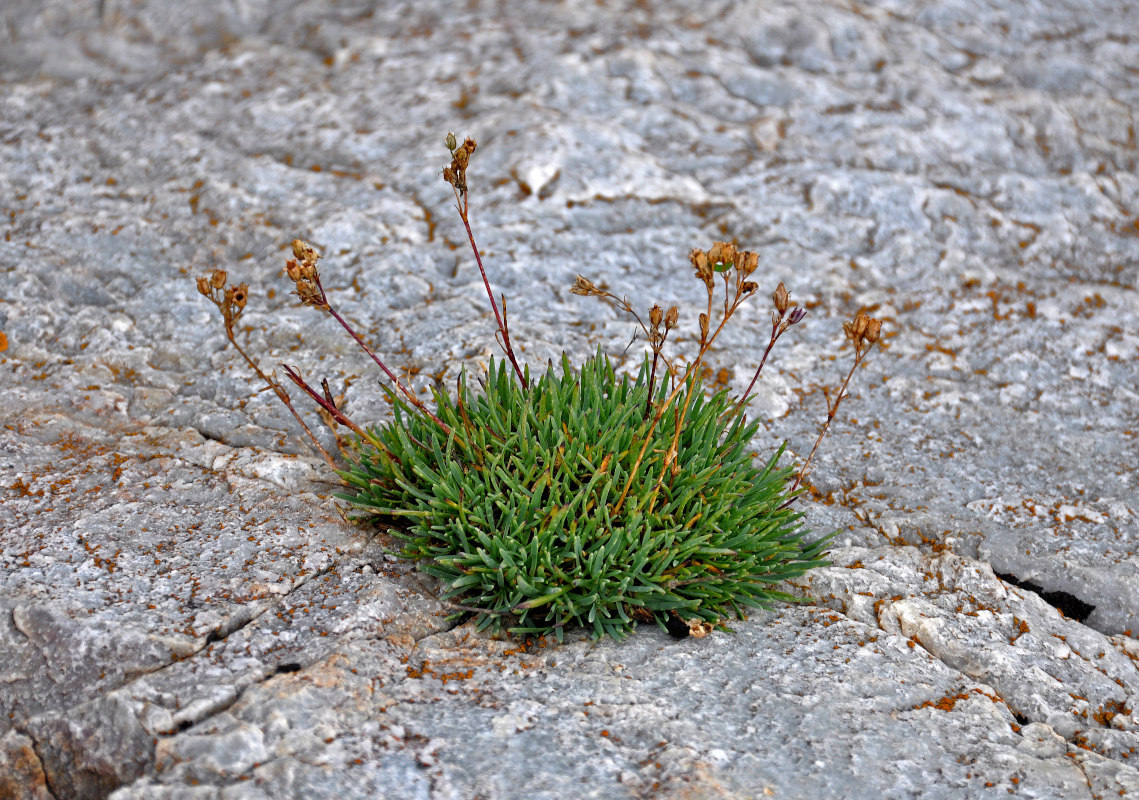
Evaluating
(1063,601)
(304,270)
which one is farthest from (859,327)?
(304,270)

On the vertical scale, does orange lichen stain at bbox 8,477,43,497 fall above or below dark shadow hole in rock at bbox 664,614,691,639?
above

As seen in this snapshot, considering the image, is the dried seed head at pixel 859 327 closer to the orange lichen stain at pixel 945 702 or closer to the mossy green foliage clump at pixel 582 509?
the mossy green foliage clump at pixel 582 509

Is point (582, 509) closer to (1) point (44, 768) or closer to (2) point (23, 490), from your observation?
(1) point (44, 768)

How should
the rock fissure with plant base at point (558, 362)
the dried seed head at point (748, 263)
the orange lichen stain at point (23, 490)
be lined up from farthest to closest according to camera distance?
1. the orange lichen stain at point (23, 490)
2. the dried seed head at point (748, 263)
3. the rock fissure with plant base at point (558, 362)

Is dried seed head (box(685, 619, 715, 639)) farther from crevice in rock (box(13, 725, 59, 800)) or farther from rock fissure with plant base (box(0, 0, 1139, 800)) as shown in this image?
crevice in rock (box(13, 725, 59, 800))

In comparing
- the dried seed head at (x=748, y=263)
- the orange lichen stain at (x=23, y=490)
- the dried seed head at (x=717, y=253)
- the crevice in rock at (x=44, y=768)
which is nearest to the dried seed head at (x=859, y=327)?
the dried seed head at (x=748, y=263)

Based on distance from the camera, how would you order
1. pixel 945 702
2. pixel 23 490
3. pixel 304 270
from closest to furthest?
pixel 304 270
pixel 945 702
pixel 23 490

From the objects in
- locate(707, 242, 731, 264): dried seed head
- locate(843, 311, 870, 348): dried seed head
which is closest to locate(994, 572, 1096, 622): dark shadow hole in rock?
locate(843, 311, 870, 348): dried seed head
